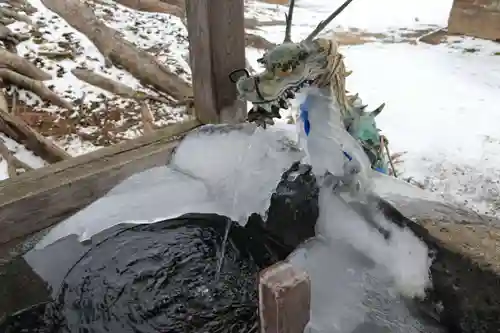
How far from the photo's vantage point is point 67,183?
8.90 ft

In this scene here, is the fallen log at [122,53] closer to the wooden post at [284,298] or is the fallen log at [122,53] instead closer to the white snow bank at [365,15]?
the white snow bank at [365,15]

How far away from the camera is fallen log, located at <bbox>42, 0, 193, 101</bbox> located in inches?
204

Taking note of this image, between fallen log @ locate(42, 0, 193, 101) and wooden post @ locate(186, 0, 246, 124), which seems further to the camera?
fallen log @ locate(42, 0, 193, 101)

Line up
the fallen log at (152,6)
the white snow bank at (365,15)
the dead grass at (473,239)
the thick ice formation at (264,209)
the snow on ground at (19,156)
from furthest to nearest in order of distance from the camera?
1. the white snow bank at (365,15)
2. the fallen log at (152,6)
3. the snow on ground at (19,156)
4. the thick ice formation at (264,209)
5. the dead grass at (473,239)

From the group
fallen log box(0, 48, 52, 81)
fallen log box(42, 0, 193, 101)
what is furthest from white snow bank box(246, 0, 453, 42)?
fallen log box(0, 48, 52, 81)

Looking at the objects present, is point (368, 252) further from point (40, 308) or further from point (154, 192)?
point (40, 308)

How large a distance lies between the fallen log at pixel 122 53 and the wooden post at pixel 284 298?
12.4 feet

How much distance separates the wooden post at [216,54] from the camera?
9.21 feet

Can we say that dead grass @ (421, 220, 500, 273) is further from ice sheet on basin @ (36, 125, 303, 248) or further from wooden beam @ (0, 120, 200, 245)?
wooden beam @ (0, 120, 200, 245)

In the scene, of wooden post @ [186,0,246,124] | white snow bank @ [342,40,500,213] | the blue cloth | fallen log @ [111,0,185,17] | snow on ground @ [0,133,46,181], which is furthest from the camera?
fallen log @ [111,0,185,17]

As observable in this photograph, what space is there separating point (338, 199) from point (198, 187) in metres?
0.77

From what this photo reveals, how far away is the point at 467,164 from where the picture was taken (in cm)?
460

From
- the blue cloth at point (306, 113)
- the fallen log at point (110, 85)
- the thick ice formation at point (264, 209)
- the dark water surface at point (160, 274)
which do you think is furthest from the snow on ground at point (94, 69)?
the blue cloth at point (306, 113)

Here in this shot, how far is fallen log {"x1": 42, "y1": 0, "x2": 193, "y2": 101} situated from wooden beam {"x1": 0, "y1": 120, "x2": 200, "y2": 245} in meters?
1.98
